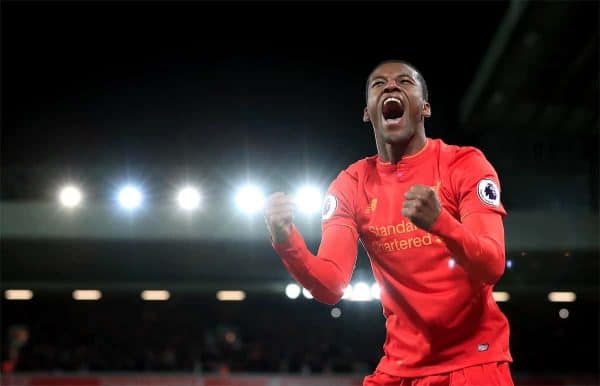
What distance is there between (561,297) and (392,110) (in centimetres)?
1622

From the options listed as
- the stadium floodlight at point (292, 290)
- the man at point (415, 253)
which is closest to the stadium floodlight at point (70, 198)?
the stadium floodlight at point (292, 290)

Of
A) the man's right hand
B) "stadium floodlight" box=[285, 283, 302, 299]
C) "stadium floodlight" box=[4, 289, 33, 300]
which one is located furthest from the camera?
"stadium floodlight" box=[4, 289, 33, 300]

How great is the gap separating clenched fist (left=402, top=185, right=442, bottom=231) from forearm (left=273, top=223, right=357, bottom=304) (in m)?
0.46

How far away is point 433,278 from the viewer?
269cm

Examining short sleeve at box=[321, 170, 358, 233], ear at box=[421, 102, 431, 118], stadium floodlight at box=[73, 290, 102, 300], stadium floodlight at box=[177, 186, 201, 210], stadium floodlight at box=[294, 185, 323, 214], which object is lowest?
short sleeve at box=[321, 170, 358, 233]

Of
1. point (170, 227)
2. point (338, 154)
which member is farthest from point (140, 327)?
point (338, 154)

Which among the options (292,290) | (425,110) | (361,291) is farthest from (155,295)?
(425,110)

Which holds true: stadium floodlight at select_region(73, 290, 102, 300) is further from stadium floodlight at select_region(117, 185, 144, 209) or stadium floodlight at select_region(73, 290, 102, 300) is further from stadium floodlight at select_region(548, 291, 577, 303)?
stadium floodlight at select_region(548, 291, 577, 303)

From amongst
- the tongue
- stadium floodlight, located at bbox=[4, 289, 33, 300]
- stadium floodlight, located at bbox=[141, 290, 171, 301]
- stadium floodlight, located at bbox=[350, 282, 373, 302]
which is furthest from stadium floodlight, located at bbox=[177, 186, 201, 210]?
the tongue

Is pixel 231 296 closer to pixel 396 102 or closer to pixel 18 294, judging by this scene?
pixel 18 294

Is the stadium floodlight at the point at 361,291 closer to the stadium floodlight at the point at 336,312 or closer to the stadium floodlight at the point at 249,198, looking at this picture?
the stadium floodlight at the point at 336,312

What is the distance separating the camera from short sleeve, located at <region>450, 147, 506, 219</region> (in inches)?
102

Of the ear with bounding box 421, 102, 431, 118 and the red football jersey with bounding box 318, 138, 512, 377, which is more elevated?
the ear with bounding box 421, 102, 431, 118

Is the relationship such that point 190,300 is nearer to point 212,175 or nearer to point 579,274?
point 212,175
